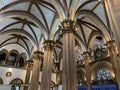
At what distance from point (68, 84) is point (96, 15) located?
22.2ft

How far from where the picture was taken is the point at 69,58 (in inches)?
253

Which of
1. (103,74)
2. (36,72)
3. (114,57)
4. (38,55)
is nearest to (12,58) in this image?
(38,55)

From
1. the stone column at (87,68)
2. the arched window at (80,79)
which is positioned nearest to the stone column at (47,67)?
the stone column at (87,68)

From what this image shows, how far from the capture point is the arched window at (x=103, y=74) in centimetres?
1357

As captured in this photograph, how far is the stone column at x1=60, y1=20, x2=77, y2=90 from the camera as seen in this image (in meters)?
5.85

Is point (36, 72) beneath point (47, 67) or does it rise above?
beneath

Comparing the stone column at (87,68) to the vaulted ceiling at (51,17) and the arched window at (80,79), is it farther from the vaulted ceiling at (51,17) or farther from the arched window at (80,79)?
the arched window at (80,79)

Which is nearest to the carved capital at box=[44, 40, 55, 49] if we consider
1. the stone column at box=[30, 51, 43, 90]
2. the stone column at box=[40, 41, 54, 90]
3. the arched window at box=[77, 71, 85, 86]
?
the stone column at box=[40, 41, 54, 90]

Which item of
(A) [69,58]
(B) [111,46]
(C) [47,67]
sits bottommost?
(C) [47,67]

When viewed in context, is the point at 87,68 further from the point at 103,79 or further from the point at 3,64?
the point at 3,64

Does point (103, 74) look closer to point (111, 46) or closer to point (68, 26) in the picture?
point (111, 46)

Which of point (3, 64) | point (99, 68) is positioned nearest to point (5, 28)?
point (3, 64)

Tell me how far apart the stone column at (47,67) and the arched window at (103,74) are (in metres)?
7.36

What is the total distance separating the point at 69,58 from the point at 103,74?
9048mm
